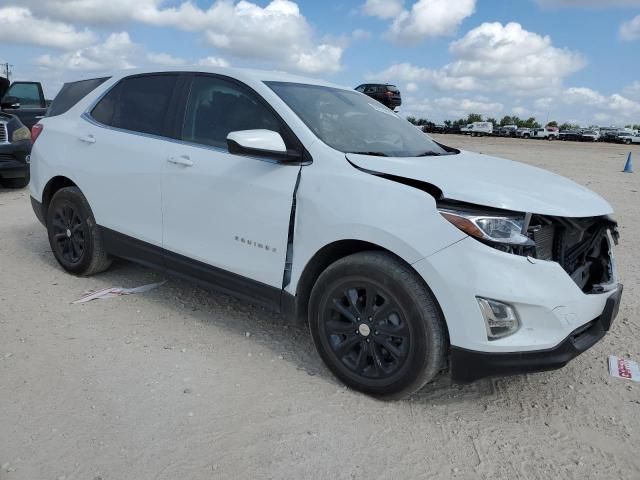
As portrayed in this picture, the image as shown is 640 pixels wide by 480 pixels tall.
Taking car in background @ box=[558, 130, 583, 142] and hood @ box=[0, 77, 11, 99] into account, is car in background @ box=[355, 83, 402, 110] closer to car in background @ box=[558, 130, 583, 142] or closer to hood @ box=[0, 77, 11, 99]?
hood @ box=[0, 77, 11, 99]

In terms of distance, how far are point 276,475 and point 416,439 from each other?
735 mm

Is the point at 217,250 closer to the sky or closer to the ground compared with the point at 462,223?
closer to the ground

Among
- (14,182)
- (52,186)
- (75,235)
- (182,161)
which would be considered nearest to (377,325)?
(182,161)

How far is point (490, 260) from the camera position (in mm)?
2529

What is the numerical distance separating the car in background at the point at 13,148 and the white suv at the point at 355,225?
5.27 metres

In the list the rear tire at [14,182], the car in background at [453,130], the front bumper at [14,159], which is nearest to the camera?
the front bumper at [14,159]

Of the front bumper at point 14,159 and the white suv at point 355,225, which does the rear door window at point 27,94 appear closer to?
the front bumper at point 14,159

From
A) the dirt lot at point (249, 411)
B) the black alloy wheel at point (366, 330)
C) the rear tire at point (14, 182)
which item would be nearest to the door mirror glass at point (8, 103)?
the rear tire at point (14, 182)

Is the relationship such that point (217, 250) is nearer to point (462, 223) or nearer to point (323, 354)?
point (323, 354)

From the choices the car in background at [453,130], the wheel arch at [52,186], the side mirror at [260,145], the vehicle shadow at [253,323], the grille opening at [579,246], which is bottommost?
the car in background at [453,130]

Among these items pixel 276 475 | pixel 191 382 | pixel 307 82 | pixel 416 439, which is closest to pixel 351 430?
pixel 416 439

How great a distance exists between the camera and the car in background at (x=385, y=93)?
3006cm

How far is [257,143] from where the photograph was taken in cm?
304

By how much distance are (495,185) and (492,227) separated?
0.30 meters
